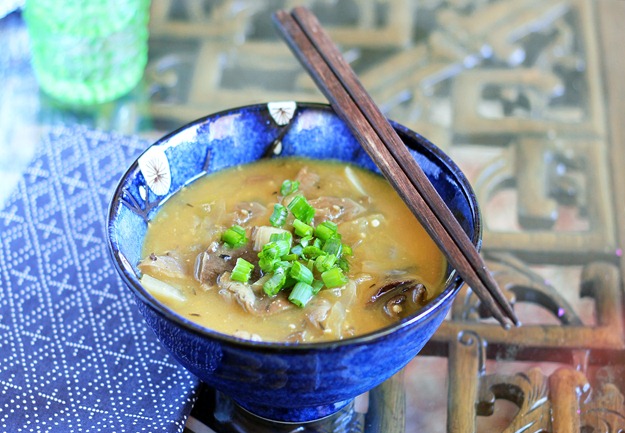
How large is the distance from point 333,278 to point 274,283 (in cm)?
11

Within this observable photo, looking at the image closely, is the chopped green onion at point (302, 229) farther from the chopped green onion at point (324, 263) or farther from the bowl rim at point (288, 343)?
the bowl rim at point (288, 343)

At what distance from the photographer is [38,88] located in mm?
2611

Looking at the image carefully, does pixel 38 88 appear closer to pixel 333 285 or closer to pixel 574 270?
pixel 333 285

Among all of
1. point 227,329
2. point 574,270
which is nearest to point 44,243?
point 227,329

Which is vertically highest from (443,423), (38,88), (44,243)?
(38,88)

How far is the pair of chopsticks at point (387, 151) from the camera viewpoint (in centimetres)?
147

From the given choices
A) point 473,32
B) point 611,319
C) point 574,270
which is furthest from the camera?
point 473,32

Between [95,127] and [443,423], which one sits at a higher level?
[95,127]

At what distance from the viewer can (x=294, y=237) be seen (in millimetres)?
1682

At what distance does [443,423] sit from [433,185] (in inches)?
19.3

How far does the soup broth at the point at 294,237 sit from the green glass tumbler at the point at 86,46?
33.7 inches

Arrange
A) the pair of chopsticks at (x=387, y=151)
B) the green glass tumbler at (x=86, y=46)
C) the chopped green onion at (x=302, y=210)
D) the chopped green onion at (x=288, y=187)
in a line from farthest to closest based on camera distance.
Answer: the green glass tumbler at (x=86, y=46) → the chopped green onion at (x=288, y=187) → the chopped green onion at (x=302, y=210) → the pair of chopsticks at (x=387, y=151)

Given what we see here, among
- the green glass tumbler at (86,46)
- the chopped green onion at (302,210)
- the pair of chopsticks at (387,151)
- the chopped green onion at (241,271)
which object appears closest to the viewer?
the pair of chopsticks at (387,151)

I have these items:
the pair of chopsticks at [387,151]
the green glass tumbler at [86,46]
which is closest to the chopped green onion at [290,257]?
the pair of chopsticks at [387,151]
